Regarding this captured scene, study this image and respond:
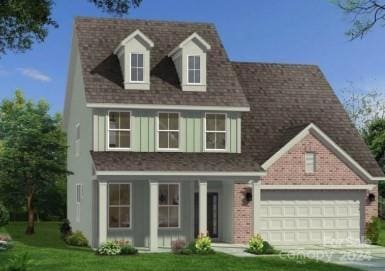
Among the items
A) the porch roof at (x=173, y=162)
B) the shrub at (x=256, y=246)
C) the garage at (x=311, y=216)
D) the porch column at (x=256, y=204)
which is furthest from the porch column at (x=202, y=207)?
the garage at (x=311, y=216)

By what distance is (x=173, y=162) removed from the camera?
31672mm

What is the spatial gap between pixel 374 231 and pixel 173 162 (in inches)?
433

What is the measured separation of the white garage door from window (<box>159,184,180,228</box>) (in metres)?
4.17

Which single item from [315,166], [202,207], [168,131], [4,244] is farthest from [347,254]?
[4,244]

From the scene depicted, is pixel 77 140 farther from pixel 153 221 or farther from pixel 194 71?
pixel 153 221

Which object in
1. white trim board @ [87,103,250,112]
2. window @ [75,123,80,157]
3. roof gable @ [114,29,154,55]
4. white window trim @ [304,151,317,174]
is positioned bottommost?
white window trim @ [304,151,317,174]

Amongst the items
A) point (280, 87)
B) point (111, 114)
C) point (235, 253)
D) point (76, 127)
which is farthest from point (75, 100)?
point (235, 253)

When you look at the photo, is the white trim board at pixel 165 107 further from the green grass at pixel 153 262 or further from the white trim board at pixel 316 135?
the green grass at pixel 153 262

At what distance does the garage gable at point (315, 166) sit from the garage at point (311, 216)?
640 millimetres

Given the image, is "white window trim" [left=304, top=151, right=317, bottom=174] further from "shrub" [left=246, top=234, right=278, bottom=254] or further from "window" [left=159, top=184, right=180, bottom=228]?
"window" [left=159, top=184, right=180, bottom=228]

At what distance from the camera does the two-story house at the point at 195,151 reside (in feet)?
105

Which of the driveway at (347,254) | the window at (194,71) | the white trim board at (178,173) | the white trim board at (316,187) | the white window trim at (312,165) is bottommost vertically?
the driveway at (347,254)

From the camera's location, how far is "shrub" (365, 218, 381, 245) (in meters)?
34.9

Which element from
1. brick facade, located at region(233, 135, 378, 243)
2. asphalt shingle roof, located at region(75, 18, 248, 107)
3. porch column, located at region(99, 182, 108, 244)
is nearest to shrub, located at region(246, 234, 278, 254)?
brick facade, located at region(233, 135, 378, 243)
